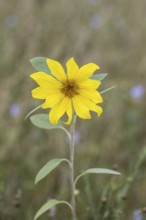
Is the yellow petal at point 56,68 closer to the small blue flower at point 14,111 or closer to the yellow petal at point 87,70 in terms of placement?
the yellow petal at point 87,70

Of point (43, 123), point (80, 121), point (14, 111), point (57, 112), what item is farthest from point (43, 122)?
point (80, 121)

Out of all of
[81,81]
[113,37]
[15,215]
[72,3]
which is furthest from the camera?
[72,3]

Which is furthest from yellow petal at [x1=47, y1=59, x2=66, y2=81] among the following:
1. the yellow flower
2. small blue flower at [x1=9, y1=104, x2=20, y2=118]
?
small blue flower at [x1=9, y1=104, x2=20, y2=118]

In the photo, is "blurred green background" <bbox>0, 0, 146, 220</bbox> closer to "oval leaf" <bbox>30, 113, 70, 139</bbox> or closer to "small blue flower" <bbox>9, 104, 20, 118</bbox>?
"small blue flower" <bbox>9, 104, 20, 118</bbox>

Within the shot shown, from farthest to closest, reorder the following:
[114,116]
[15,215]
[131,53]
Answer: [131,53]
[114,116]
[15,215]

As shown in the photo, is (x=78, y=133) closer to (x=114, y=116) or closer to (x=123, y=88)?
(x=114, y=116)

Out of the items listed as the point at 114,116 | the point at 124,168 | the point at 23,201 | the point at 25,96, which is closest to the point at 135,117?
the point at 114,116

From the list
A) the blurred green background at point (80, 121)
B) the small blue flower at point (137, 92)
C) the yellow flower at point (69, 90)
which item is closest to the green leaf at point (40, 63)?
the yellow flower at point (69, 90)
